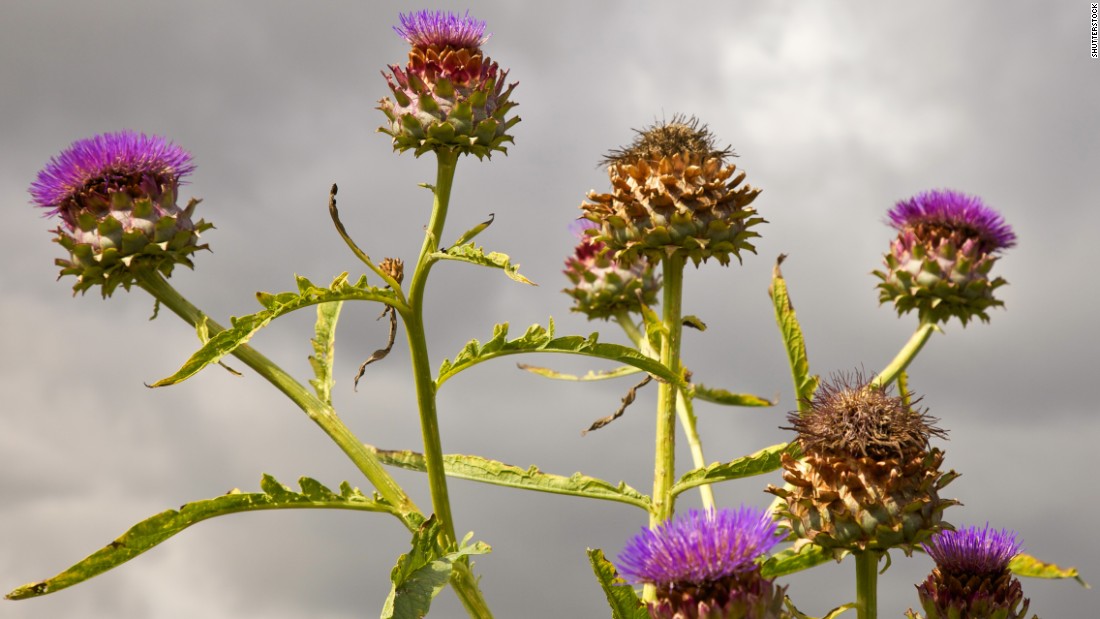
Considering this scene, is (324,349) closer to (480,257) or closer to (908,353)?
(480,257)

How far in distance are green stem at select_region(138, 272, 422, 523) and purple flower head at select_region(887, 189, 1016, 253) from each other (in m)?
2.31

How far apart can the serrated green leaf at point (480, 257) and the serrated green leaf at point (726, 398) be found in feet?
4.12

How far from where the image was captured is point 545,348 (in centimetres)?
286

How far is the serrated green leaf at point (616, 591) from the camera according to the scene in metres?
2.51

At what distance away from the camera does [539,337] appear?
9.31 feet

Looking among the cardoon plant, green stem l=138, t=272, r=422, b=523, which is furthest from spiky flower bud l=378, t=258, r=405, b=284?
green stem l=138, t=272, r=422, b=523

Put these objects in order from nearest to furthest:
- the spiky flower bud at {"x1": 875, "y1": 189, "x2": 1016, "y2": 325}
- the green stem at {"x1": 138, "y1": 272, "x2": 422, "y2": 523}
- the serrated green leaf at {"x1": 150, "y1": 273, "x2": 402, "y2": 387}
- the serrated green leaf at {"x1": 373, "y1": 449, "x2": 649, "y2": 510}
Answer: the serrated green leaf at {"x1": 150, "y1": 273, "x2": 402, "y2": 387} → the green stem at {"x1": 138, "y1": 272, "x2": 422, "y2": 523} → the serrated green leaf at {"x1": 373, "y1": 449, "x2": 649, "y2": 510} → the spiky flower bud at {"x1": 875, "y1": 189, "x2": 1016, "y2": 325}

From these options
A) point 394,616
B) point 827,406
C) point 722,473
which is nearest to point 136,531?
point 394,616

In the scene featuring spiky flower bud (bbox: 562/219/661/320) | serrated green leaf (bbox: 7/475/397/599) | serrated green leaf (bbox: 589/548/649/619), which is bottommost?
serrated green leaf (bbox: 589/548/649/619)

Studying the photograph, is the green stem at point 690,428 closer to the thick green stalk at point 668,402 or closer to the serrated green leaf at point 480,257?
the thick green stalk at point 668,402

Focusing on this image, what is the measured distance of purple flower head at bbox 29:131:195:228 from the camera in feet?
10.7

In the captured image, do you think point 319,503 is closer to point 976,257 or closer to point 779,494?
point 779,494

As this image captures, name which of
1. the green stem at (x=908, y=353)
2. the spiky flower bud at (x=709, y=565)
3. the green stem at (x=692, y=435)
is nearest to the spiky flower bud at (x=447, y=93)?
the green stem at (x=692, y=435)

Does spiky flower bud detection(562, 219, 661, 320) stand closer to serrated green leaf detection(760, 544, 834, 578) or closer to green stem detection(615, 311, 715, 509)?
green stem detection(615, 311, 715, 509)
